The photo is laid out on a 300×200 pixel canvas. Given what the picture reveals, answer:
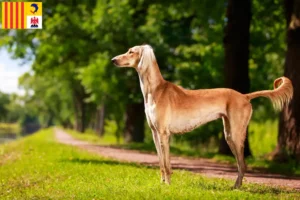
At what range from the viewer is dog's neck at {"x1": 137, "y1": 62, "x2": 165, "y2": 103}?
29.0 feet

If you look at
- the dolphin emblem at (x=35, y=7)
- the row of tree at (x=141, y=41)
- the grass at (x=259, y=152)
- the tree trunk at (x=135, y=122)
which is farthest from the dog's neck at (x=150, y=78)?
the tree trunk at (x=135, y=122)

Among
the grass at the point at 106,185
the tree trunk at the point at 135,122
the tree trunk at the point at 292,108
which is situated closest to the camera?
the grass at the point at 106,185

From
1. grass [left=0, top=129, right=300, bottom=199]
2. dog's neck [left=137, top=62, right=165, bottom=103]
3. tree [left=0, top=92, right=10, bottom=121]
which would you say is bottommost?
tree [left=0, top=92, right=10, bottom=121]

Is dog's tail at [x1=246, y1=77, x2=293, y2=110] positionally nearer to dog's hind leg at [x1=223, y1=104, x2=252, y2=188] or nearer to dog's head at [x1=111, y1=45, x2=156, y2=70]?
dog's hind leg at [x1=223, y1=104, x2=252, y2=188]

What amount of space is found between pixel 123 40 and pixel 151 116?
17099mm

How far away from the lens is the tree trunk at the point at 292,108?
15117 millimetres

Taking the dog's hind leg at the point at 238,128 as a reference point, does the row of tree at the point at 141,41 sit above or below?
above

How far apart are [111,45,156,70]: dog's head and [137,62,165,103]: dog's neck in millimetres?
86

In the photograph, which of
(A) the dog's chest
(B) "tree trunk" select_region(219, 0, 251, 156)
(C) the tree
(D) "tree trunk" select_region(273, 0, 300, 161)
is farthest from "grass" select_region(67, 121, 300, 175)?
(C) the tree

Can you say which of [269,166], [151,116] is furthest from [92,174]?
[269,166]

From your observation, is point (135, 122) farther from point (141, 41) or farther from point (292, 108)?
point (292, 108)

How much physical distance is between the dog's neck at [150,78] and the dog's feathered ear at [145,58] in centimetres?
6

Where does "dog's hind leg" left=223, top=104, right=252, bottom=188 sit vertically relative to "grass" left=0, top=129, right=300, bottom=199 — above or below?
above

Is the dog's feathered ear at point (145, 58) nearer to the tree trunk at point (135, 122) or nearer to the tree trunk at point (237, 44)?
the tree trunk at point (237, 44)
